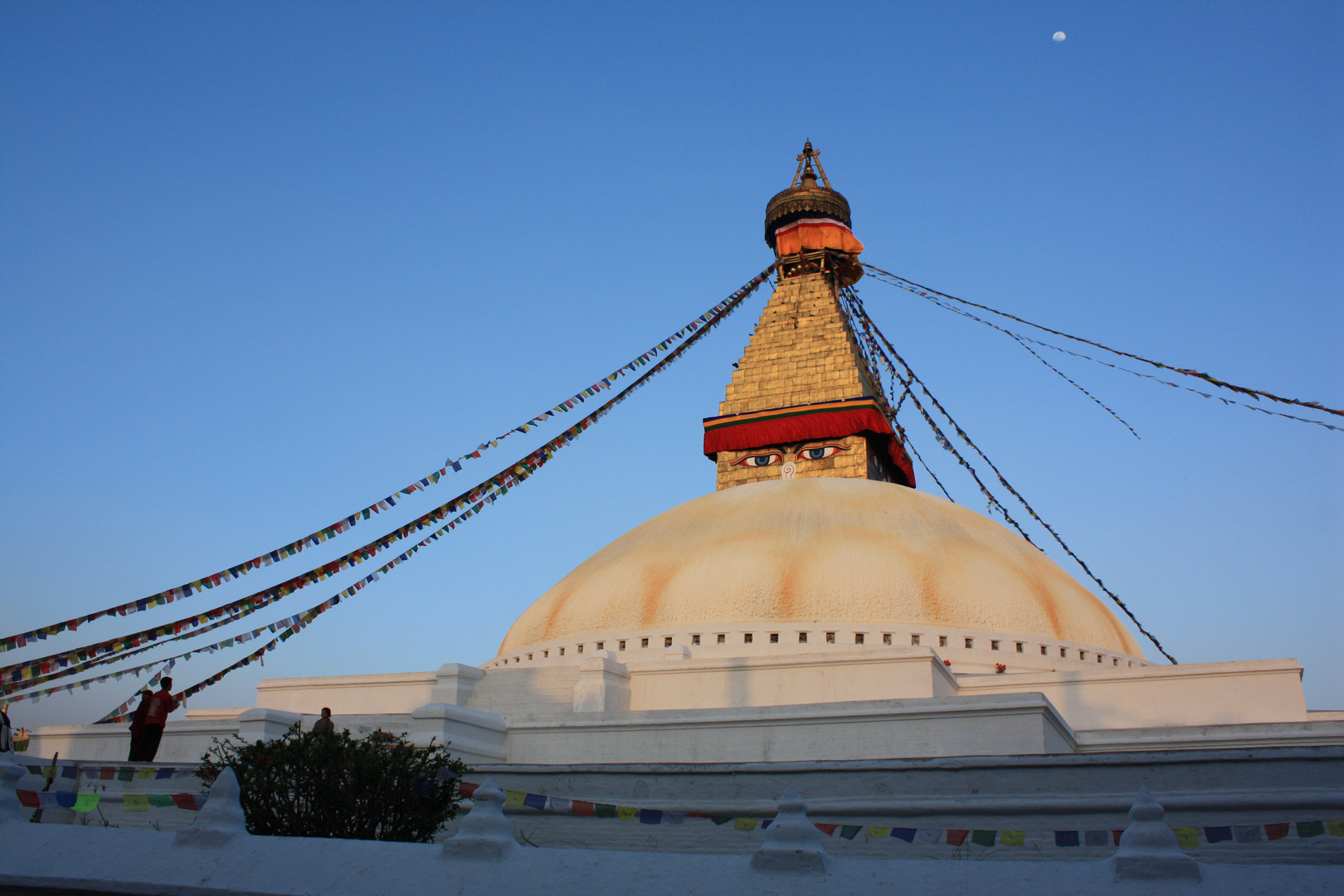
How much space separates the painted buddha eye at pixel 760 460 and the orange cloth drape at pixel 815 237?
6506mm

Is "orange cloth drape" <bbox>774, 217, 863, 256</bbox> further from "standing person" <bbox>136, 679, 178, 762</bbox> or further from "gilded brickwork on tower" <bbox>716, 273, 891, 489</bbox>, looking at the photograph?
"standing person" <bbox>136, 679, 178, 762</bbox>

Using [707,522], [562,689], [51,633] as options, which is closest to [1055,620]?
[707,522]

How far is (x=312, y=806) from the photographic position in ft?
22.6

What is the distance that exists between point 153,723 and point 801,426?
46.1 ft

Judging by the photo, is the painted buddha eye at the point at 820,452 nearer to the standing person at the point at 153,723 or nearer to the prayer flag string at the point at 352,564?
the prayer flag string at the point at 352,564

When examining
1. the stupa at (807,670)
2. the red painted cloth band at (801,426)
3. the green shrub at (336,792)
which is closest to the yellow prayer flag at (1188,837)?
the stupa at (807,670)

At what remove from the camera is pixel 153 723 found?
34.4ft

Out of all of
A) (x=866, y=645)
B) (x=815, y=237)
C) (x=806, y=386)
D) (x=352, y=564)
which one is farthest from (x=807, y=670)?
(x=815, y=237)

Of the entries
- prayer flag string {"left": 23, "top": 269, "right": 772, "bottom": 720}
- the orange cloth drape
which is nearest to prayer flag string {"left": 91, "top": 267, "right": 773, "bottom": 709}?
prayer flag string {"left": 23, "top": 269, "right": 772, "bottom": 720}

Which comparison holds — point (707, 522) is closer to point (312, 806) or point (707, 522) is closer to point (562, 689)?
point (562, 689)

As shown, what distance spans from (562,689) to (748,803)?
5.52m

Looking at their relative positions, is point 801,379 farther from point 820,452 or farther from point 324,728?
point 324,728

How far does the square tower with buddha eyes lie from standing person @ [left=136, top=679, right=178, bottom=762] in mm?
12911

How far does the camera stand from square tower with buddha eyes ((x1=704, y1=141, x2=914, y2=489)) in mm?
21359
